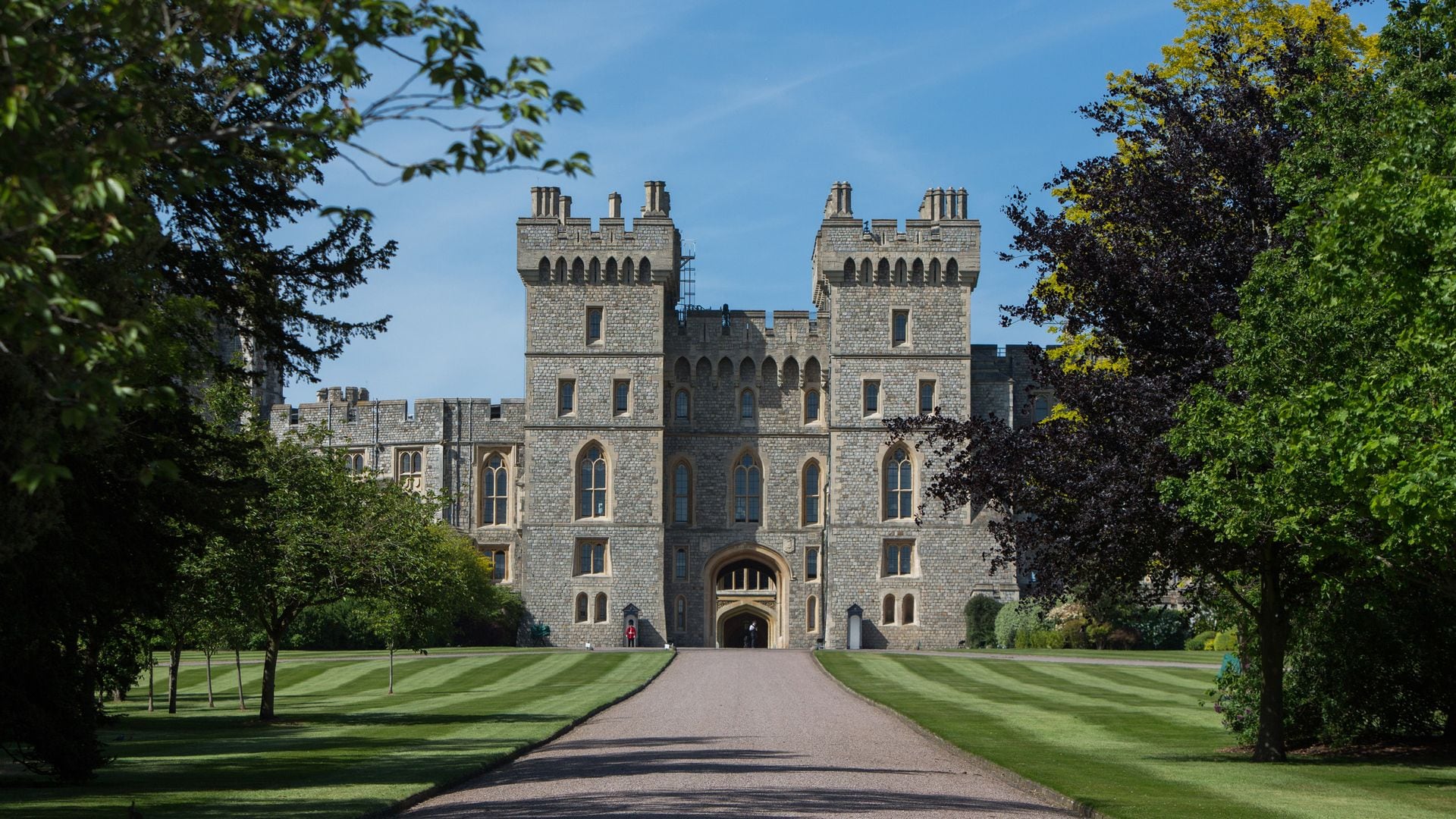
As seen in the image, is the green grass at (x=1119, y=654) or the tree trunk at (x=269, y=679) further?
the green grass at (x=1119, y=654)

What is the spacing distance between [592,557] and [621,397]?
238 inches

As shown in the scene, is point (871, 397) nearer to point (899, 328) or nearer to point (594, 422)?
point (899, 328)

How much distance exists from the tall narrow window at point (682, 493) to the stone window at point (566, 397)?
4772 mm

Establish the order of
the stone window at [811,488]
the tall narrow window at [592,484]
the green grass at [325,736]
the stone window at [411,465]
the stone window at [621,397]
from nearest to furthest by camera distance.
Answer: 1. the green grass at [325,736]
2. the stone window at [621,397]
3. the tall narrow window at [592,484]
4. the stone window at [811,488]
5. the stone window at [411,465]

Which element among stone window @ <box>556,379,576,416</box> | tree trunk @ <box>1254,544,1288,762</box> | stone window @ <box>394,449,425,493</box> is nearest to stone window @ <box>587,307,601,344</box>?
stone window @ <box>556,379,576,416</box>

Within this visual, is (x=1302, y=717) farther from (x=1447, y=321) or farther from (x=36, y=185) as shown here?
(x=36, y=185)

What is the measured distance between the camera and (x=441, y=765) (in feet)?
58.6

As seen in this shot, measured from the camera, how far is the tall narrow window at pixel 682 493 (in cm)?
6150

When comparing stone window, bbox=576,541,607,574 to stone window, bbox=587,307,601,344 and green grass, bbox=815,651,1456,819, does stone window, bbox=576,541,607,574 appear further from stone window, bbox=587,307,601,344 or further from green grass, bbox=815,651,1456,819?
green grass, bbox=815,651,1456,819

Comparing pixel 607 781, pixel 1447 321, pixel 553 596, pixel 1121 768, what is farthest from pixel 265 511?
pixel 553 596

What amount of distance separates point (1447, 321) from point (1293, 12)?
17779 mm

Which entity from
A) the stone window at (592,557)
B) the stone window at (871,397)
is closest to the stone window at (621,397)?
the stone window at (592,557)

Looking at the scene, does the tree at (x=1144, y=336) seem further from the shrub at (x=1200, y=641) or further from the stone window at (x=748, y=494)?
the stone window at (x=748, y=494)

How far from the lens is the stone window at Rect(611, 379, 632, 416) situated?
2355 inches
